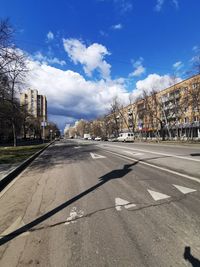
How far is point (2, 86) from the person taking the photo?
19812 millimetres

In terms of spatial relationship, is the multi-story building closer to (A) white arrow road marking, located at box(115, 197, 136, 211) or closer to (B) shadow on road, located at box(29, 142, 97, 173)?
(B) shadow on road, located at box(29, 142, 97, 173)

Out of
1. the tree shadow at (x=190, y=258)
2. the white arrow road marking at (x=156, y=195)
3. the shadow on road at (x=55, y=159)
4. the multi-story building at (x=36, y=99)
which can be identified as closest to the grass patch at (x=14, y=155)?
the shadow on road at (x=55, y=159)

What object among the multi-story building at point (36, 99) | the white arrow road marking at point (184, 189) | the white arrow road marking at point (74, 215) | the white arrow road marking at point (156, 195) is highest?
the multi-story building at point (36, 99)

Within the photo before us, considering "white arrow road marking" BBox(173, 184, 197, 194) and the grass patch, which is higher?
"white arrow road marking" BBox(173, 184, 197, 194)

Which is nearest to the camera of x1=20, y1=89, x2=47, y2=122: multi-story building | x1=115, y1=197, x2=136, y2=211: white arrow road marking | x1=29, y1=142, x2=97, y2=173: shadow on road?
x1=115, y1=197, x2=136, y2=211: white arrow road marking

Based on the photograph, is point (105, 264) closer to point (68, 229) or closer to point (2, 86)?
point (68, 229)

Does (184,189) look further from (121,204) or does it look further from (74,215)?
(74,215)

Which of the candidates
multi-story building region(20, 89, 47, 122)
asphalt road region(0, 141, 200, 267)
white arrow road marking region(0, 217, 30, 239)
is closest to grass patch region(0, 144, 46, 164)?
asphalt road region(0, 141, 200, 267)

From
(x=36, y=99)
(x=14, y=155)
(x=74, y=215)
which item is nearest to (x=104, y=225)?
(x=74, y=215)

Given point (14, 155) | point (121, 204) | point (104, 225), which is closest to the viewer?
point (104, 225)

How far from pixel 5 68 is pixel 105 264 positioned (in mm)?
19380

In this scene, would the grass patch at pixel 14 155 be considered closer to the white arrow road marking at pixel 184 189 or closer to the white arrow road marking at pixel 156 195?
the white arrow road marking at pixel 156 195

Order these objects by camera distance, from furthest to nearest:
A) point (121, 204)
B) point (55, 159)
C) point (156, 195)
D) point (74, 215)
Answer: point (55, 159) → point (156, 195) → point (121, 204) → point (74, 215)

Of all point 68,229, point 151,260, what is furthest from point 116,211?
point 151,260
